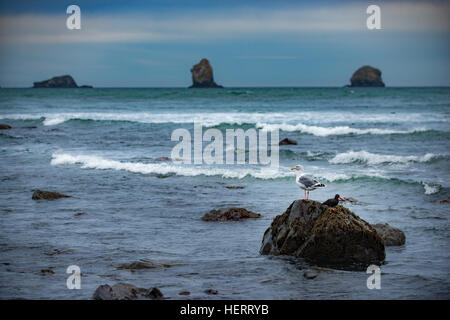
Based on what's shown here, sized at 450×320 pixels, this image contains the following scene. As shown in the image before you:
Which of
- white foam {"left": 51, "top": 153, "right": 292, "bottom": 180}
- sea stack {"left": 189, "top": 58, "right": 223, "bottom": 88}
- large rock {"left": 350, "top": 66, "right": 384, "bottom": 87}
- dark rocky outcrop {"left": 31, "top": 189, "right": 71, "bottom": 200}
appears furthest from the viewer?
large rock {"left": 350, "top": 66, "right": 384, "bottom": 87}

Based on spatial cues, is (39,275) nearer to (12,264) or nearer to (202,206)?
(12,264)

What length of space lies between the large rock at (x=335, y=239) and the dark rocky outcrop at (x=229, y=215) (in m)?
3.04

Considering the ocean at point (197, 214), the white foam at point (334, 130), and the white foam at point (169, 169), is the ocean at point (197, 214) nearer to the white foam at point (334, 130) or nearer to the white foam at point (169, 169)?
the white foam at point (169, 169)

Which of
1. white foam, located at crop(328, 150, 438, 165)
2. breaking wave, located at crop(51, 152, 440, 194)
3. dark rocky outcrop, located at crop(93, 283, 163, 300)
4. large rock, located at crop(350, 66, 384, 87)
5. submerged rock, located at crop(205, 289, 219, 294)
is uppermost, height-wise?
large rock, located at crop(350, 66, 384, 87)

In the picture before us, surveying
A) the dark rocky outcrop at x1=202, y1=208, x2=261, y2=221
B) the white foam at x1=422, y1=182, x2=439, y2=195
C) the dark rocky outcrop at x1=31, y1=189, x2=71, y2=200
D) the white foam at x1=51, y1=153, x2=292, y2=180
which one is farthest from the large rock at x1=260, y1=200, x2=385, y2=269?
the white foam at x1=51, y1=153, x2=292, y2=180

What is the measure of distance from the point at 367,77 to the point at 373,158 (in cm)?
12914

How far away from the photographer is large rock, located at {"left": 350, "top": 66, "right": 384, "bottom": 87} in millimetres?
143750

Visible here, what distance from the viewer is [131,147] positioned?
2630 centimetres

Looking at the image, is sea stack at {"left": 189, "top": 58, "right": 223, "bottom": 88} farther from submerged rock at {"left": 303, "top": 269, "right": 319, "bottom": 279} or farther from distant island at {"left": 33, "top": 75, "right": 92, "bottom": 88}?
submerged rock at {"left": 303, "top": 269, "right": 319, "bottom": 279}

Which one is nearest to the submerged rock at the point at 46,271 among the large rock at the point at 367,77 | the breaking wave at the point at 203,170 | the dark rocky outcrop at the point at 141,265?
the dark rocky outcrop at the point at 141,265

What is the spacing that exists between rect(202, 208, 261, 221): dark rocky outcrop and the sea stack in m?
124

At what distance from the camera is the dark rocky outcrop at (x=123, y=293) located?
7.06 m

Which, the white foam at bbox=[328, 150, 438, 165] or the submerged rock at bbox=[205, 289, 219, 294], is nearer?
Result: the submerged rock at bbox=[205, 289, 219, 294]
